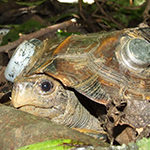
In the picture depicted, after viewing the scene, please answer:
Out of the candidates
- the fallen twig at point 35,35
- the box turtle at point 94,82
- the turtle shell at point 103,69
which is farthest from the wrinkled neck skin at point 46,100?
the fallen twig at point 35,35

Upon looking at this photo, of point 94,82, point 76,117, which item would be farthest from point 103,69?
point 76,117

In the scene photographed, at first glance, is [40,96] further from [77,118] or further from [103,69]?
[103,69]

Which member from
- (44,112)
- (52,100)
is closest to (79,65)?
(52,100)

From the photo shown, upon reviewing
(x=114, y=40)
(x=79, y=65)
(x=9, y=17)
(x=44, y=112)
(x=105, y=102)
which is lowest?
(x=9, y=17)

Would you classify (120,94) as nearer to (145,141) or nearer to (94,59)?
(94,59)

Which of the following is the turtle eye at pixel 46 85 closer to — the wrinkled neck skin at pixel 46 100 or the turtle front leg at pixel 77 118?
the wrinkled neck skin at pixel 46 100

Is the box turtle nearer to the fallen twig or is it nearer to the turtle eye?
the turtle eye

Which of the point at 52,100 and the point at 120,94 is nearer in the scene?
the point at 120,94

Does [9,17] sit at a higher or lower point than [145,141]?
lower

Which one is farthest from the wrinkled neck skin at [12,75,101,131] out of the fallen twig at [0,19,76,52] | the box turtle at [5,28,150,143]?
the fallen twig at [0,19,76,52]
